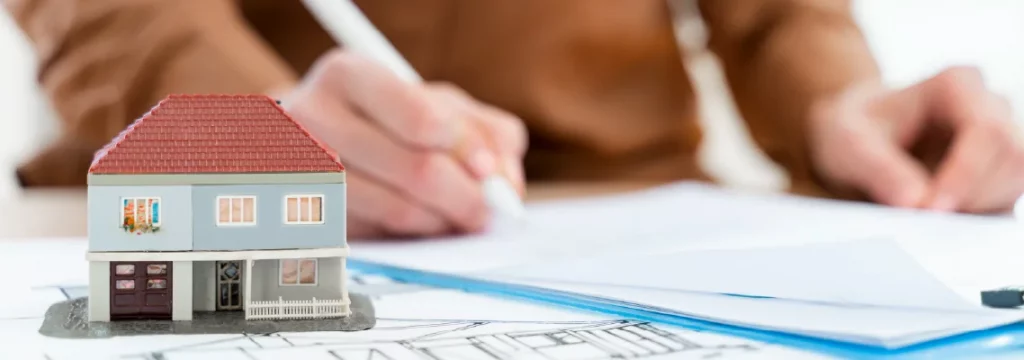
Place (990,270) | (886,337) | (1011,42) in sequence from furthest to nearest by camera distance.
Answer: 1. (1011,42)
2. (990,270)
3. (886,337)

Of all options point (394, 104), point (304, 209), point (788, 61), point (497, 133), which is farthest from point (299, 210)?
point (788, 61)

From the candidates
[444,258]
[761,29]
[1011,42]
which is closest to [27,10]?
[444,258]

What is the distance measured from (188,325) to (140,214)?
47 millimetres

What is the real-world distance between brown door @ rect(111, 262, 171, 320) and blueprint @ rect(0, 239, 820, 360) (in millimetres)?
28

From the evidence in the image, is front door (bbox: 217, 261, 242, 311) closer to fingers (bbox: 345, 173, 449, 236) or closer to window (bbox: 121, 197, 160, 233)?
window (bbox: 121, 197, 160, 233)

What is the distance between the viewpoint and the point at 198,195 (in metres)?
0.33

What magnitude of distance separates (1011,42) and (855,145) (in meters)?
0.50

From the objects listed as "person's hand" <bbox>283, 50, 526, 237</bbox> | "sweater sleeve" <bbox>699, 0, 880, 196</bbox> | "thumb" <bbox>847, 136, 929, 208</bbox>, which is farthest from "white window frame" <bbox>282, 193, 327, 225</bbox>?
"sweater sleeve" <bbox>699, 0, 880, 196</bbox>

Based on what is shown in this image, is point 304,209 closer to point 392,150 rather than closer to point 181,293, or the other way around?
point 181,293

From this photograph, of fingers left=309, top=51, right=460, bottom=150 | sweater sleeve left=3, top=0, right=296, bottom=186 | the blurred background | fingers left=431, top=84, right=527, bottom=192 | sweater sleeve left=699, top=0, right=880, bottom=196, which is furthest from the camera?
the blurred background

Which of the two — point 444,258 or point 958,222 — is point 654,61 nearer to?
point 958,222

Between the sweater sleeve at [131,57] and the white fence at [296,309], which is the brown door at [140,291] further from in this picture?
the sweater sleeve at [131,57]

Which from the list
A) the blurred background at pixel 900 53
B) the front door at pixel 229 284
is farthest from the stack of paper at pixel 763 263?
the blurred background at pixel 900 53

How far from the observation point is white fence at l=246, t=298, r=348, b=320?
1.07 ft
